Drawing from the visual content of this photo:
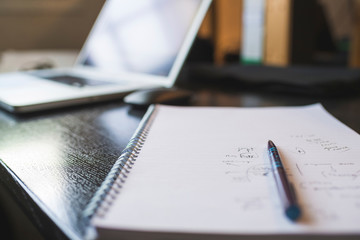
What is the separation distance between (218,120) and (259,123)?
60 millimetres

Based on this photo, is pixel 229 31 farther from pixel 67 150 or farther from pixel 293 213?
pixel 293 213

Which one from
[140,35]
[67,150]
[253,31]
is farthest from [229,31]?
[67,150]

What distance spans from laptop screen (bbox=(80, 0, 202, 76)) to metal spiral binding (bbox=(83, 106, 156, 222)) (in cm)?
39

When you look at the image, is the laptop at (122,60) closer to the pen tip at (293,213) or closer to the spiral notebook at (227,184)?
the spiral notebook at (227,184)

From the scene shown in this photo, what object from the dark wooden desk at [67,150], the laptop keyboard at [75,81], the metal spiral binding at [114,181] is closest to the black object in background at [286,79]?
the dark wooden desk at [67,150]

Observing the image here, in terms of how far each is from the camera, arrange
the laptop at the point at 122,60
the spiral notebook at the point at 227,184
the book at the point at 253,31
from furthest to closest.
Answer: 1. the book at the point at 253,31
2. the laptop at the point at 122,60
3. the spiral notebook at the point at 227,184

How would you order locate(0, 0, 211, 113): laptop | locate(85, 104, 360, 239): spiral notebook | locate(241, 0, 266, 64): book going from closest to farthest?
locate(85, 104, 360, 239): spiral notebook → locate(0, 0, 211, 113): laptop → locate(241, 0, 266, 64): book

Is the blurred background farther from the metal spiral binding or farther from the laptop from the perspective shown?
the metal spiral binding

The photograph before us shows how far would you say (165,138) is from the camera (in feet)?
1.32

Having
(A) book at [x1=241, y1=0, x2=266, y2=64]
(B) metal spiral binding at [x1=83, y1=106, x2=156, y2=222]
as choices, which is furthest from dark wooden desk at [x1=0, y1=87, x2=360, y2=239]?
(A) book at [x1=241, y1=0, x2=266, y2=64]

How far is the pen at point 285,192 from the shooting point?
0.22 metres

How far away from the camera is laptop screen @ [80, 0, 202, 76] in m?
0.75

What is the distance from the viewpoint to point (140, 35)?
83cm

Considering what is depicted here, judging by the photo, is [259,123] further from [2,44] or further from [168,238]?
[2,44]
